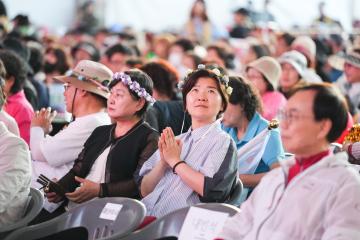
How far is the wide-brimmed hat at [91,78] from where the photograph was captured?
5.70 metres

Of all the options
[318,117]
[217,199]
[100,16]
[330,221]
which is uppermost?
[318,117]

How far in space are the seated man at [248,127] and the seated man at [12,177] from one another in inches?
48.9

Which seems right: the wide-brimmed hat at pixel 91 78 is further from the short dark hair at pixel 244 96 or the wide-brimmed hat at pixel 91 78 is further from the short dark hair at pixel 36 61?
the short dark hair at pixel 36 61

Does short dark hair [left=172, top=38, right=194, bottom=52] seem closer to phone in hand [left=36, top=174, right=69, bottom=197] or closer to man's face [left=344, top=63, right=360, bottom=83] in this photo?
man's face [left=344, top=63, right=360, bottom=83]

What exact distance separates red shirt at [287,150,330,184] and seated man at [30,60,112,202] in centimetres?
220

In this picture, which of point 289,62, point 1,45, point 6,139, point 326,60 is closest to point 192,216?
point 6,139

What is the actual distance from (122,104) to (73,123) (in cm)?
58

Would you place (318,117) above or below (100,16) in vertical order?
above

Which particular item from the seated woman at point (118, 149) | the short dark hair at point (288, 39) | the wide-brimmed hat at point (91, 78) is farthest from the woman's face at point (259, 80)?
the short dark hair at point (288, 39)

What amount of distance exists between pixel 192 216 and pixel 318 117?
80 cm

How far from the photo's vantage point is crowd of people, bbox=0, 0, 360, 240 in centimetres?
339

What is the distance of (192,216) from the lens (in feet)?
12.9

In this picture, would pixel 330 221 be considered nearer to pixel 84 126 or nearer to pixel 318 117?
pixel 318 117

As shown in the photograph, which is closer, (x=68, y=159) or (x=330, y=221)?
(x=330, y=221)
